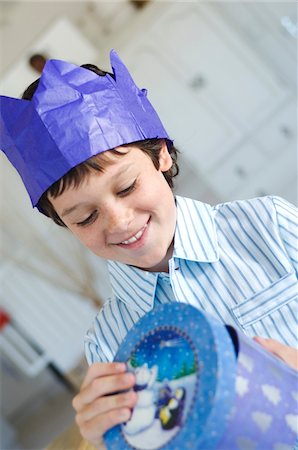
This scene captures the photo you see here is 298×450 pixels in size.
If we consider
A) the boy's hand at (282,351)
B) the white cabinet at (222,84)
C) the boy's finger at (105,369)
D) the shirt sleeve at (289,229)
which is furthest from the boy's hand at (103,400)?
the white cabinet at (222,84)

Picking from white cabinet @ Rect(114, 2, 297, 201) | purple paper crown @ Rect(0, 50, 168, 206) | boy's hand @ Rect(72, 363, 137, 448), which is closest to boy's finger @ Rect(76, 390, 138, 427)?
boy's hand @ Rect(72, 363, 137, 448)

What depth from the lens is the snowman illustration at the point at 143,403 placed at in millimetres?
435

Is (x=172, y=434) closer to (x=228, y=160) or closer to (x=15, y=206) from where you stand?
(x=228, y=160)

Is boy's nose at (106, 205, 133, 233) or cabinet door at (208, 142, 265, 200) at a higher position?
boy's nose at (106, 205, 133, 233)

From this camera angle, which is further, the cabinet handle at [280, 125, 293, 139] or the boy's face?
the cabinet handle at [280, 125, 293, 139]

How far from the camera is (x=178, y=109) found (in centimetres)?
235

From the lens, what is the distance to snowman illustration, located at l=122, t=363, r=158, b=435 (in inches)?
17.1

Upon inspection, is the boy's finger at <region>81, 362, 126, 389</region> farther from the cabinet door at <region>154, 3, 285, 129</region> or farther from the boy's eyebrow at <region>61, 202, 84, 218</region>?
the cabinet door at <region>154, 3, 285, 129</region>

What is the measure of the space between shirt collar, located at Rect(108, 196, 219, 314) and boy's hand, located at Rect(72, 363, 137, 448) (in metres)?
0.16

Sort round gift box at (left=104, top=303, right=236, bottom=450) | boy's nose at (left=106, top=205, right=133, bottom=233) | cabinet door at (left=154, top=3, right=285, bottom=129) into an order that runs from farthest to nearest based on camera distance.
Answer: cabinet door at (left=154, top=3, right=285, bottom=129)
boy's nose at (left=106, top=205, right=133, bottom=233)
round gift box at (left=104, top=303, right=236, bottom=450)

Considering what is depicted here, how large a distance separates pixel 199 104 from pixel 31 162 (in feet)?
5.99

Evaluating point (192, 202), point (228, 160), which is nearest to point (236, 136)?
point (228, 160)

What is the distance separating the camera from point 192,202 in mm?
686

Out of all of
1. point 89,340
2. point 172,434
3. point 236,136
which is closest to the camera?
point 172,434
